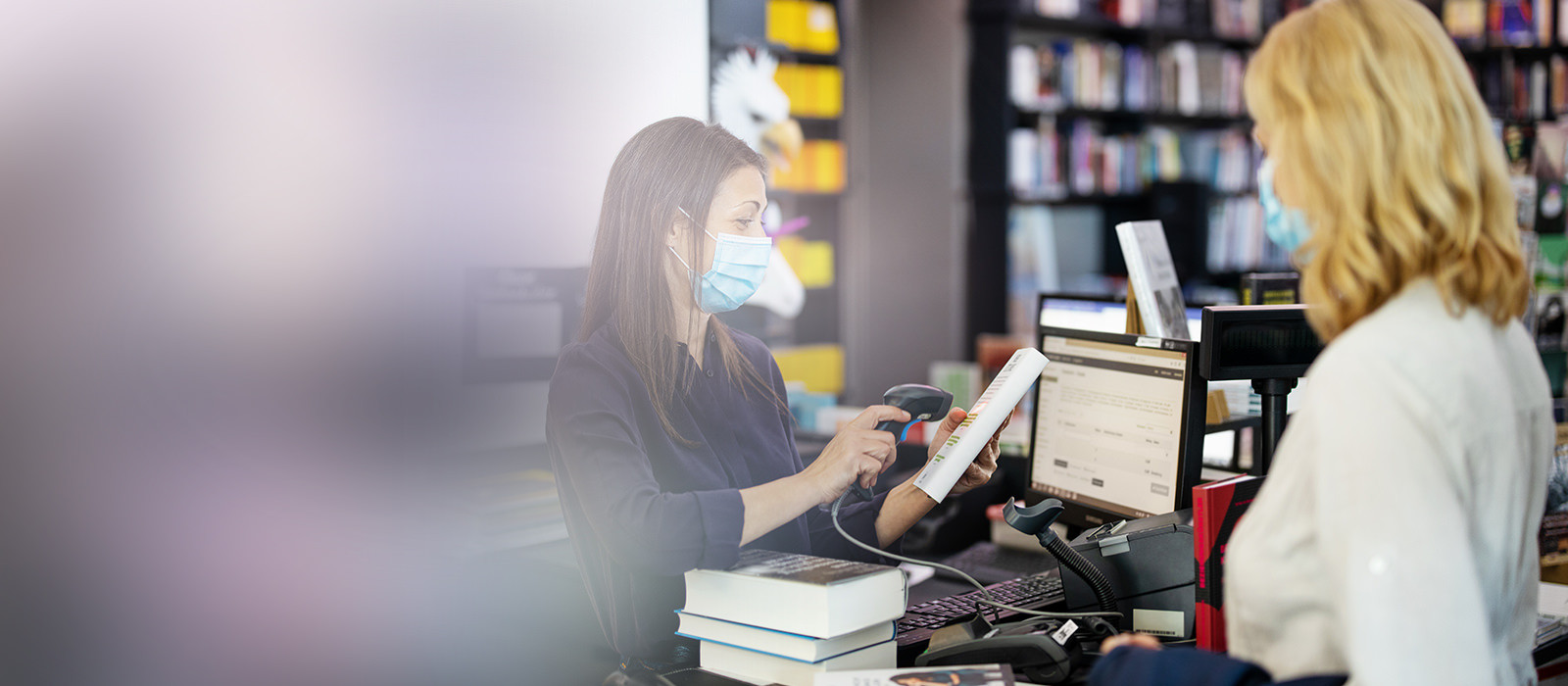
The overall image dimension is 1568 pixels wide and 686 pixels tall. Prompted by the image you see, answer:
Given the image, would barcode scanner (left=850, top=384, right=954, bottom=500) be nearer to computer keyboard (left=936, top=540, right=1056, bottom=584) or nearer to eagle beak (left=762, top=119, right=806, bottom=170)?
computer keyboard (left=936, top=540, right=1056, bottom=584)

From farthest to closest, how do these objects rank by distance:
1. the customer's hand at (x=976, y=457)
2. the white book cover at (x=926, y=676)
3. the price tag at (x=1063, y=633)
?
the customer's hand at (x=976, y=457) < the price tag at (x=1063, y=633) < the white book cover at (x=926, y=676)

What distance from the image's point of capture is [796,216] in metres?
5.09

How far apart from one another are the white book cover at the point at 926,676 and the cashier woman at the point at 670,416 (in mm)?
191

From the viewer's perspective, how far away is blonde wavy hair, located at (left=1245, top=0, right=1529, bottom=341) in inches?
36.5

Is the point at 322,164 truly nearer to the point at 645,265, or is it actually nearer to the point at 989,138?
the point at 645,265

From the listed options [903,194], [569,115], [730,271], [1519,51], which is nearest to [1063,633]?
[730,271]

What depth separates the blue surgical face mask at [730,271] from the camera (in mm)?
1487

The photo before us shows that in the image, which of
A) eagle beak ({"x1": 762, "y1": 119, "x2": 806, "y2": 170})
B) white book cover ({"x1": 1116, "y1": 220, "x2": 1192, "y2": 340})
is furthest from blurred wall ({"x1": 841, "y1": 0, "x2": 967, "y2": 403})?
white book cover ({"x1": 1116, "y1": 220, "x2": 1192, "y2": 340})

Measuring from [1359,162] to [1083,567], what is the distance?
698mm

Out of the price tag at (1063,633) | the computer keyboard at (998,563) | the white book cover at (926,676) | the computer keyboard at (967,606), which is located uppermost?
the price tag at (1063,633)

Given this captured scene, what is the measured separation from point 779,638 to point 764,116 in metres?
3.10

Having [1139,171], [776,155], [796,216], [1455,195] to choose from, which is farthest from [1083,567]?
[1139,171]

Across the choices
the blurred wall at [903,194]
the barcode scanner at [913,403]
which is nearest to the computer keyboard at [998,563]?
the barcode scanner at [913,403]

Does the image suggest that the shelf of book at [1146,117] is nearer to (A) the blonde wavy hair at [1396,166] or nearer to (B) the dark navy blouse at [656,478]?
(B) the dark navy blouse at [656,478]
